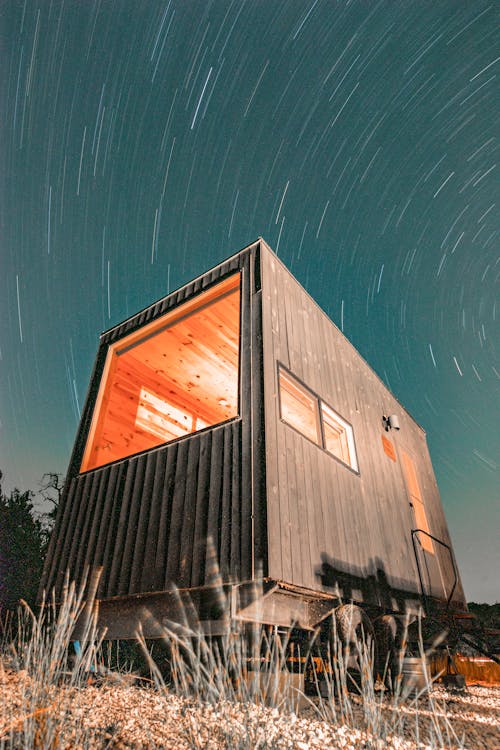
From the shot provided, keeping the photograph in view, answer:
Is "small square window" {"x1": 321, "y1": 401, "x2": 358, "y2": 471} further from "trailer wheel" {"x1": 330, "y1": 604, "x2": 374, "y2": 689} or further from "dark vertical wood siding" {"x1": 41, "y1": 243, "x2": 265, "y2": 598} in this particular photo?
"trailer wheel" {"x1": 330, "y1": 604, "x2": 374, "y2": 689}

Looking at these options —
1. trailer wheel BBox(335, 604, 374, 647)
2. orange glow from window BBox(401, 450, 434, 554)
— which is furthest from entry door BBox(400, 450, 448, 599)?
trailer wheel BBox(335, 604, 374, 647)

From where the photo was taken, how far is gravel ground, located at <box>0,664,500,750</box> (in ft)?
8.49

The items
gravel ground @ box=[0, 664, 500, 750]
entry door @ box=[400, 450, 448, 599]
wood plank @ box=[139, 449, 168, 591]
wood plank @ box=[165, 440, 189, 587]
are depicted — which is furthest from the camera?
entry door @ box=[400, 450, 448, 599]

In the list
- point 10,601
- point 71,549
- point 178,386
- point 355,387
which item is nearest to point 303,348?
point 355,387

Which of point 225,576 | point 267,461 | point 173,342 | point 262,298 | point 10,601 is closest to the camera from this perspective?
point 225,576

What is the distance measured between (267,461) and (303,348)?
2.28m

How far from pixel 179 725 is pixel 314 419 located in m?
3.62

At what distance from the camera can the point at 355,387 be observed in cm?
746

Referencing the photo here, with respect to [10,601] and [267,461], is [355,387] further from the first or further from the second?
[10,601]

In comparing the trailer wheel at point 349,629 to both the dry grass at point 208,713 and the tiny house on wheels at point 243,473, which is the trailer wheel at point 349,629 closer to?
the dry grass at point 208,713

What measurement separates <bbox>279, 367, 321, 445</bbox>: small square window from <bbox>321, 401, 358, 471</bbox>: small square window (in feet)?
1.16

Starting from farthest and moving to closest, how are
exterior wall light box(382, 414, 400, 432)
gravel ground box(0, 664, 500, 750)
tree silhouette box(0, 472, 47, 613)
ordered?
1. tree silhouette box(0, 472, 47, 613)
2. exterior wall light box(382, 414, 400, 432)
3. gravel ground box(0, 664, 500, 750)

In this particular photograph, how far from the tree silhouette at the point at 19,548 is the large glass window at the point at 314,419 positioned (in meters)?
15.5

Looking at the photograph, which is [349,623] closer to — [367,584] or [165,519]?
[367,584]
